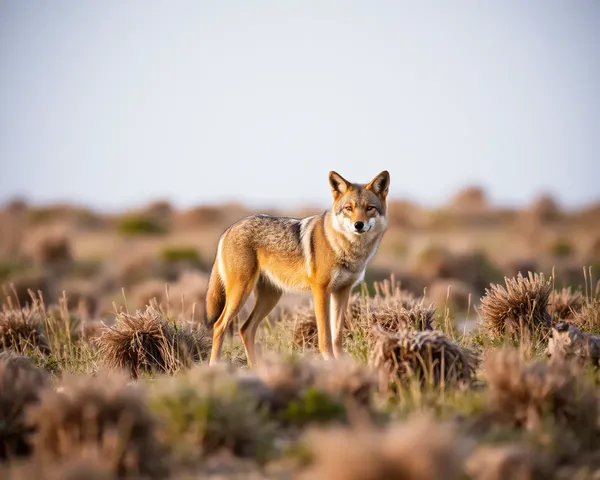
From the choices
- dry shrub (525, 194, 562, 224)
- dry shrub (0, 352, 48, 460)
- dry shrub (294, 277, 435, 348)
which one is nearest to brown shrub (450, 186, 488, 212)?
dry shrub (525, 194, 562, 224)

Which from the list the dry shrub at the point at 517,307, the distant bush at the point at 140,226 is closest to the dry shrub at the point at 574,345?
the dry shrub at the point at 517,307

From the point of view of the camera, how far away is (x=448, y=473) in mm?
3523

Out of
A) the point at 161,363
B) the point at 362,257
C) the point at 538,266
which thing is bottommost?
the point at 538,266

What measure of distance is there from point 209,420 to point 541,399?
2482mm

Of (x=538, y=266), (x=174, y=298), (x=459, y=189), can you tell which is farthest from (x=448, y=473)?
(x=459, y=189)

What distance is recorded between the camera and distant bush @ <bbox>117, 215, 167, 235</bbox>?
110 feet

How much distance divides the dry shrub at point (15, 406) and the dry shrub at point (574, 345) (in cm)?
461

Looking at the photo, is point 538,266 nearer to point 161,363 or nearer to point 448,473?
point 161,363

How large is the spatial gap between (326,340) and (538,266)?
18774 millimetres

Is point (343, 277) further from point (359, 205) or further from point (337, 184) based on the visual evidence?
point (337, 184)

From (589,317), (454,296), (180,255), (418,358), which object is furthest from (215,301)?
(180,255)

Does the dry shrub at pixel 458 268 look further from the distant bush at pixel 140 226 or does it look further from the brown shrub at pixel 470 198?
the brown shrub at pixel 470 198

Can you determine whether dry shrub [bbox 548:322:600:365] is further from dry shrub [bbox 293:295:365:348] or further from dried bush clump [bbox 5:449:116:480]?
dried bush clump [bbox 5:449:116:480]

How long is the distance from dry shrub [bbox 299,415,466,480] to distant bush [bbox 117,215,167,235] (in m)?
30.9
